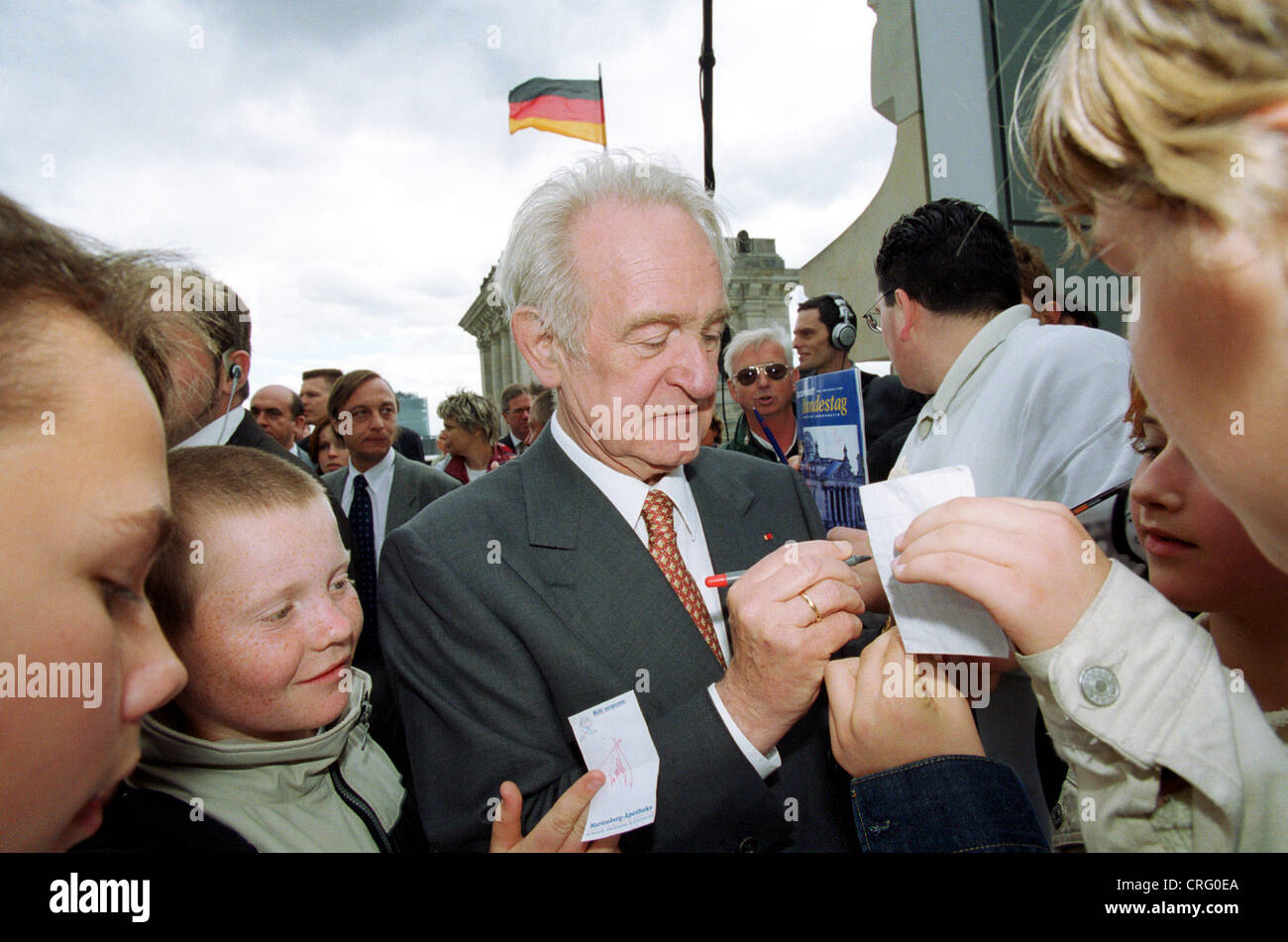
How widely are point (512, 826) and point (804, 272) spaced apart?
7.65 m

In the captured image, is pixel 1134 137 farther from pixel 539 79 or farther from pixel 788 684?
pixel 539 79

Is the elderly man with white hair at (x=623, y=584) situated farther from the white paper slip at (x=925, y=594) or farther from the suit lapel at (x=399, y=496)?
the suit lapel at (x=399, y=496)

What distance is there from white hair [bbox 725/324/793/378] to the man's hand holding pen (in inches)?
129

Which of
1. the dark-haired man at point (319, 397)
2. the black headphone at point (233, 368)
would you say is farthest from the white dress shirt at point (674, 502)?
the dark-haired man at point (319, 397)

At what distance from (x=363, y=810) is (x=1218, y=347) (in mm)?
1550

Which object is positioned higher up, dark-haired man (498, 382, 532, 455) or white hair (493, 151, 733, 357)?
dark-haired man (498, 382, 532, 455)

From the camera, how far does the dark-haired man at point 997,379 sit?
6.52 feet

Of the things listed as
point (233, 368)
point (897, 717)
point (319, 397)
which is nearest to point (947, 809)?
point (897, 717)

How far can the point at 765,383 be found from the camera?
14.1ft

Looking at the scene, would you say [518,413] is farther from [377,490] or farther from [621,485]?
[621,485]

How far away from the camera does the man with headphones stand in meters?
3.27

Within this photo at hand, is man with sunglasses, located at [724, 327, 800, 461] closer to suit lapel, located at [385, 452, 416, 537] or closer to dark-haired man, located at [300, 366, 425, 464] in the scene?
suit lapel, located at [385, 452, 416, 537]

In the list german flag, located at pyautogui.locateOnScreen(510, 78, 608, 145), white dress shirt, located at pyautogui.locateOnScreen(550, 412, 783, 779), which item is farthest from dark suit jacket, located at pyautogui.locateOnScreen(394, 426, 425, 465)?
white dress shirt, located at pyautogui.locateOnScreen(550, 412, 783, 779)

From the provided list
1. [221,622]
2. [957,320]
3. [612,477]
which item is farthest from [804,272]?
[221,622]
